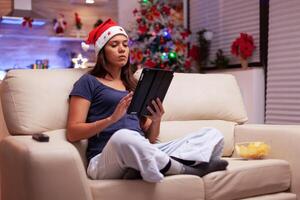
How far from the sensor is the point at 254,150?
233 centimetres

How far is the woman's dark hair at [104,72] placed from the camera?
2268mm

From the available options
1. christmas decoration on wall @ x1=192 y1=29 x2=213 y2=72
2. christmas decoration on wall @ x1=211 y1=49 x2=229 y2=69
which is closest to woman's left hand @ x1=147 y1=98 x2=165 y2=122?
christmas decoration on wall @ x1=211 y1=49 x2=229 y2=69

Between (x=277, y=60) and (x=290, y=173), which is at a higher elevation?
(x=277, y=60)

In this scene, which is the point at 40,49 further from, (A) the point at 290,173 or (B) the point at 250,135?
(A) the point at 290,173

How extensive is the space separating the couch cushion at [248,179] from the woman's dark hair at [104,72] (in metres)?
0.69

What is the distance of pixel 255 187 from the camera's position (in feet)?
6.97

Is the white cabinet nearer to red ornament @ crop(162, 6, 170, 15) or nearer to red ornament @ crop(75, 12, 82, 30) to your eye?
red ornament @ crop(162, 6, 170, 15)

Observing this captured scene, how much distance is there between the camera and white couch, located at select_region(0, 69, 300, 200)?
1617 millimetres

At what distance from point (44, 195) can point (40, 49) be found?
4.27m

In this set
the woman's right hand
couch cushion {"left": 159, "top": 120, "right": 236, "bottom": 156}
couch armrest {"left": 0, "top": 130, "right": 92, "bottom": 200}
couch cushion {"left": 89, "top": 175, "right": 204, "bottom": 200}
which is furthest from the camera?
couch cushion {"left": 159, "top": 120, "right": 236, "bottom": 156}

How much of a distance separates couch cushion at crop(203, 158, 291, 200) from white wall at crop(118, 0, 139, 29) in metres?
3.73

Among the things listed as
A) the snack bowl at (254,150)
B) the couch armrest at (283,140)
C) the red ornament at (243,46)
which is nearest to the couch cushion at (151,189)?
the snack bowl at (254,150)

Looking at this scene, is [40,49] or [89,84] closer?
[89,84]

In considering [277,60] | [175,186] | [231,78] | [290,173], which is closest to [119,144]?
[175,186]
